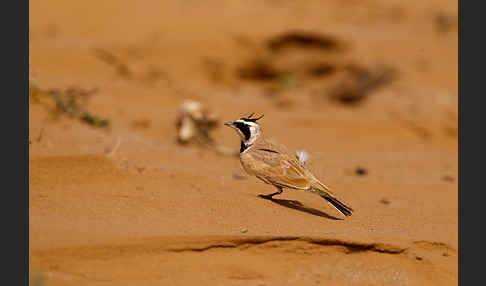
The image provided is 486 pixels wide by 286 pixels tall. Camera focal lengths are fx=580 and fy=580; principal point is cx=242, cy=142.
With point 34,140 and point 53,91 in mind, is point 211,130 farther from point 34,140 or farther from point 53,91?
point 34,140

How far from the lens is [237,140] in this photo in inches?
380

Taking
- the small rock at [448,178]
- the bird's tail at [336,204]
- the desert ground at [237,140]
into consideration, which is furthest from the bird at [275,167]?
the small rock at [448,178]

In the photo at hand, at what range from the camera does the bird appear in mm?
5020

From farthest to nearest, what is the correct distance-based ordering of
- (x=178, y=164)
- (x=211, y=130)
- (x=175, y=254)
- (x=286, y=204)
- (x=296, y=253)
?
A: (x=211, y=130)
(x=178, y=164)
(x=286, y=204)
(x=296, y=253)
(x=175, y=254)

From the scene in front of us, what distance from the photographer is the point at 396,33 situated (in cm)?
1644

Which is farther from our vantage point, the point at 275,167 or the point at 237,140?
the point at 237,140

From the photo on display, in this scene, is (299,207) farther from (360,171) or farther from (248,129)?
(360,171)

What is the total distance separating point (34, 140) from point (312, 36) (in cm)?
945

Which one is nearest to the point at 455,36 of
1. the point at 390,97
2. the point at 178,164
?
the point at 390,97

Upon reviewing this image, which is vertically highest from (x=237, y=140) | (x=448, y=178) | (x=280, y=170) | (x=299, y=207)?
(x=237, y=140)

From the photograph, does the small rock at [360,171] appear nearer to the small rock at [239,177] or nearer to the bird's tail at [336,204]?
the small rock at [239,177]

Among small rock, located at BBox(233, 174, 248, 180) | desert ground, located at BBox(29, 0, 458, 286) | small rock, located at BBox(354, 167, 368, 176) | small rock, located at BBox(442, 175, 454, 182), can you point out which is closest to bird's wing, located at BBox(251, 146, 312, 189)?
desert ground, located at BBox(29, 0, 458, 286)

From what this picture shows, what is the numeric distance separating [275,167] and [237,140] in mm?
4570

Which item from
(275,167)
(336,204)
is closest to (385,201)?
(336,204)
